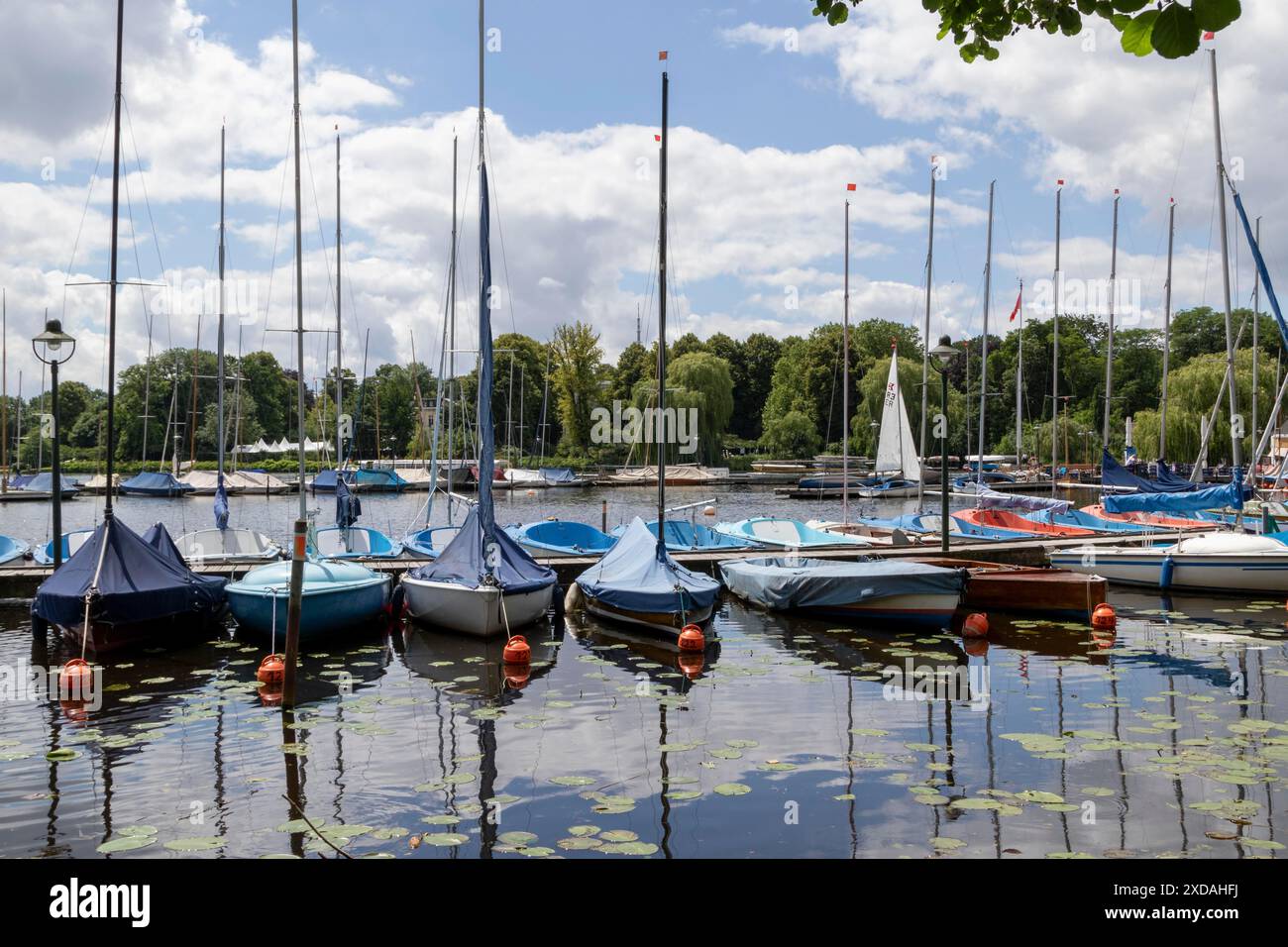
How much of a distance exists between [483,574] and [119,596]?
6.02 meters

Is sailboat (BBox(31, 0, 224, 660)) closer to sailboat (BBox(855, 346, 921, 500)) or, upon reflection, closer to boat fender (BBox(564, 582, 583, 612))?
boat fender (BBox(564, 582, 583, 612))

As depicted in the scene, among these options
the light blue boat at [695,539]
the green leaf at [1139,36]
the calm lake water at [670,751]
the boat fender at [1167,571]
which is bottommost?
the calm lake water at [670,751]

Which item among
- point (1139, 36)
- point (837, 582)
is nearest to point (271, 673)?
point (837, 582)

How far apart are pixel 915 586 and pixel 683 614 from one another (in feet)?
15.4

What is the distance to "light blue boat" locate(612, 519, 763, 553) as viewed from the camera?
2662cm

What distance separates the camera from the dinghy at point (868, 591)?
18953 mm

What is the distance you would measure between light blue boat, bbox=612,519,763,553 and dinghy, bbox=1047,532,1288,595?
911cm

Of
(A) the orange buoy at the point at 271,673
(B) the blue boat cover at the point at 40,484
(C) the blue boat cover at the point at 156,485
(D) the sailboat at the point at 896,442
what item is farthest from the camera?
(C) the blue boat cover at the point at 156,485

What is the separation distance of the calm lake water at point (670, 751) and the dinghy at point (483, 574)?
2.39ft

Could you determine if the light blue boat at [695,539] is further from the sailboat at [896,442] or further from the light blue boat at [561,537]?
the sailboat at [896,442]

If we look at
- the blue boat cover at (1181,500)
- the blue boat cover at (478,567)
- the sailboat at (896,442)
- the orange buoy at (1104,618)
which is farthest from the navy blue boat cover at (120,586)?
the sailboat at (896,442)

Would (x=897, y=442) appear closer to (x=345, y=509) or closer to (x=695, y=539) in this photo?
(x=695, y=539)
